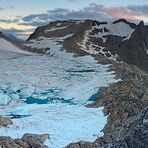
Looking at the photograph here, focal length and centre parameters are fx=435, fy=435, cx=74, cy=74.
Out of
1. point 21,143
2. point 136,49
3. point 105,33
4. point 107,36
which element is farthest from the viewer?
point 136,49

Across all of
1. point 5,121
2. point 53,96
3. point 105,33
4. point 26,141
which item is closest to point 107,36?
point 105,33

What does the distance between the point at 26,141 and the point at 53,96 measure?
11.6 meters

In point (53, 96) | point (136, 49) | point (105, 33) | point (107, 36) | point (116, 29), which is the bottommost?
point (136, 49)

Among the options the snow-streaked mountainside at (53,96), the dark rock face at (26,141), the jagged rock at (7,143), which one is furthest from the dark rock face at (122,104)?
the jagged rock at (7,143)

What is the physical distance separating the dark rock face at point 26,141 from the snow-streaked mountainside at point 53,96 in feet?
1.57

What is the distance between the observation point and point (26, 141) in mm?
26812

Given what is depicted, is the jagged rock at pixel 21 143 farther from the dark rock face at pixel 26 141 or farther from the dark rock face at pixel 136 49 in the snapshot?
the dark rock face at pixel 136 49

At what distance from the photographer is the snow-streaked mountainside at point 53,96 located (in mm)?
29000

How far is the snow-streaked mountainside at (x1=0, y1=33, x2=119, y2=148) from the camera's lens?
29000mm

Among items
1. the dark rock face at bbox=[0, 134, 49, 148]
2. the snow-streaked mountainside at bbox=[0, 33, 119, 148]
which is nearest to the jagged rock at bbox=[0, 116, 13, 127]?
the snow-streaked mountainside at bbox=[0, 33, 119, 148]

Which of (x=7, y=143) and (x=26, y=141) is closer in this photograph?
(x=7, y=143)

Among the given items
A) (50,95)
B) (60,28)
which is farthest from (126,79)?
(60,28)

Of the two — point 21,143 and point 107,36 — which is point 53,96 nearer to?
point 21,143

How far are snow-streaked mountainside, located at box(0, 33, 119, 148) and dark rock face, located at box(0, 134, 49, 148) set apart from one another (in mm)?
480
